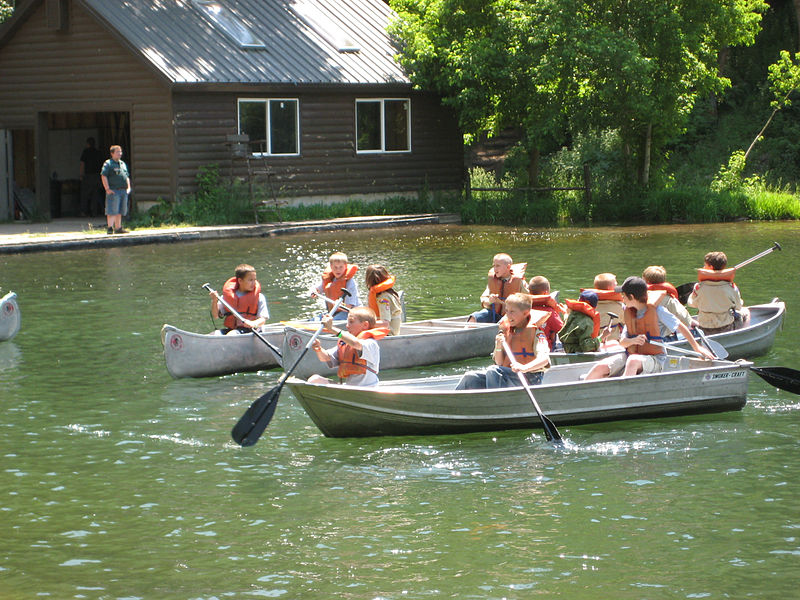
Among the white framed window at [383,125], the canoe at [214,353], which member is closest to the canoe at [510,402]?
the canoe at [214,353]

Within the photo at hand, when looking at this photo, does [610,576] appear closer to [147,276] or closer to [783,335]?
[783,335]

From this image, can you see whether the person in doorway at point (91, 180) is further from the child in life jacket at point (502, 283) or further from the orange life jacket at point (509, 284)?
the orange life jacket at point (509, 284)

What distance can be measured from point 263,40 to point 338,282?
1720cm

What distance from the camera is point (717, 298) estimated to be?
45.6 feet

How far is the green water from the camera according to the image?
756 centimetres

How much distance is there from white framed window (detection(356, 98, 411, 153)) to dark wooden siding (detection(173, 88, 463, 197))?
19 cm

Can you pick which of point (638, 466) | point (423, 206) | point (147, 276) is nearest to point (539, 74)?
point (423, 206)

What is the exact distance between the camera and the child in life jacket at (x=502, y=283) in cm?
1348

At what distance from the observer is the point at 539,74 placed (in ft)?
94.2

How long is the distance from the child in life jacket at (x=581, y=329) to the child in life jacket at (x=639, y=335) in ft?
2.60

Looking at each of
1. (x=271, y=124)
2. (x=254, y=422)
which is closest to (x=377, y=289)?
(x=254, y=422)

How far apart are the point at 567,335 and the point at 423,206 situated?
2009 centimetres

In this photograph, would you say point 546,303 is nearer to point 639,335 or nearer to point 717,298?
point 639,335

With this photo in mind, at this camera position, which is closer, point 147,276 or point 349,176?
point 147,276
